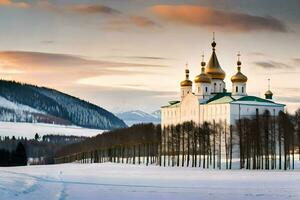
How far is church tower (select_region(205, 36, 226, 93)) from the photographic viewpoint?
144 meters

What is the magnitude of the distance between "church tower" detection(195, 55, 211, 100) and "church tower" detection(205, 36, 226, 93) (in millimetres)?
4910

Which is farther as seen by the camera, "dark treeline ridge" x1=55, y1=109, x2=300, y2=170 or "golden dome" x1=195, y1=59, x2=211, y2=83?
"golden dome" x1=195, y1=59, x2=211, y2=83

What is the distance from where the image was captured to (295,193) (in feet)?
133

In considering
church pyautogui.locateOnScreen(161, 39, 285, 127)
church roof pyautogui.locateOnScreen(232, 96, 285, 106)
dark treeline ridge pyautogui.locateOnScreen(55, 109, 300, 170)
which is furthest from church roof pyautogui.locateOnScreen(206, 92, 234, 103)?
dark treeline ridge pyautogui.locateOnScreen(55, 109, 300, 170)

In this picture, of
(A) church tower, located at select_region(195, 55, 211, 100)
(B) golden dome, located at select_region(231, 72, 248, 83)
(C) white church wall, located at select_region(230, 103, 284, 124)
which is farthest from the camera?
(A) church tower, located at select_region(195, 55, 211, 100)

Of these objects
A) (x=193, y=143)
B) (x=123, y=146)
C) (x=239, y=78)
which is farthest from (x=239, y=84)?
(x=193, y=143)

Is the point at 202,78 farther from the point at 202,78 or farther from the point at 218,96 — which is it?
the point at 218,96

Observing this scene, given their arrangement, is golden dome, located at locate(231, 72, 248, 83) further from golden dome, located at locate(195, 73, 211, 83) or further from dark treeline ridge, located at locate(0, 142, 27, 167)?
dark treeline ridge, located at locate(0, 142, 27, 167)

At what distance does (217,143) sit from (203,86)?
1171 inches

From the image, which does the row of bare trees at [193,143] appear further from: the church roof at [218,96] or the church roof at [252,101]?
the church roof at [218,96]

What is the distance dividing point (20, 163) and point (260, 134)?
52.1m

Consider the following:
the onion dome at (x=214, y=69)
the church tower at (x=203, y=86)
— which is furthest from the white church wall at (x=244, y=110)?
the onion dome at (x=214, y=69)

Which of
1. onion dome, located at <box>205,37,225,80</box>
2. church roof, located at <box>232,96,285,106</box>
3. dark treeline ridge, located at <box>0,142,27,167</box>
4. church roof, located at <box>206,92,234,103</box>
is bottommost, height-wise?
dark treeline ridge, located at <box>0,142,27,167</box>

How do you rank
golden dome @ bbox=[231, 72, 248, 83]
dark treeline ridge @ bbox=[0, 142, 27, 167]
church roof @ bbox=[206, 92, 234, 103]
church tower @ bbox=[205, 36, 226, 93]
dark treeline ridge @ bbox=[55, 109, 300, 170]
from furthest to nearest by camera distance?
church tower @ bbox=[205, 36, 226, 93] < church roof @ bbox=[206, 92, 234, 103] < golden dome @ bbox=[231, 72, 248, 83] < dark treeline ridge @ bbox=[0, 142, 27, 167] < dark treeline ridge @ bbox=[55, 109, 300, 170]
